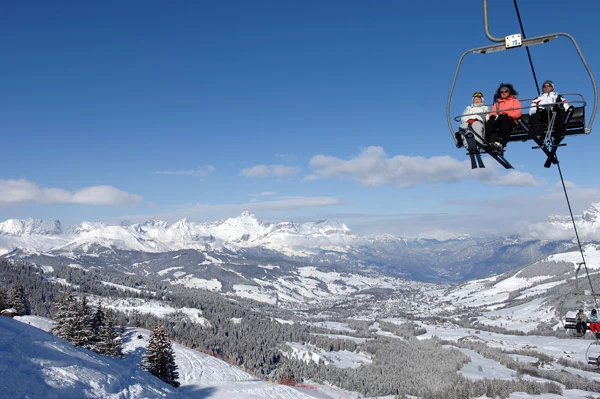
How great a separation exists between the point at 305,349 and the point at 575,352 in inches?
4843

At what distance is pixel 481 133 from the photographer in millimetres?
12656

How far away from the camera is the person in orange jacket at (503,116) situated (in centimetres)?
1237

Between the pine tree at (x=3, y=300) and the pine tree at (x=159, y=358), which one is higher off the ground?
the pine tree at (x=3, y=300)

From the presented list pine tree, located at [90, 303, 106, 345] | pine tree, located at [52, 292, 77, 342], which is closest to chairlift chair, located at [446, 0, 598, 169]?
pine tree, located at [52, 292, 77, 342]

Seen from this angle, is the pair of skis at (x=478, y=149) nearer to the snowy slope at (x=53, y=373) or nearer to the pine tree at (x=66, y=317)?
the snowy slope at (x=53, y=373)

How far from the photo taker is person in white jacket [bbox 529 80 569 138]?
37.7ft

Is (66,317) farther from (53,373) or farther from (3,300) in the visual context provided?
(53,373)

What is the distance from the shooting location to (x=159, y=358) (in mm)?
54750

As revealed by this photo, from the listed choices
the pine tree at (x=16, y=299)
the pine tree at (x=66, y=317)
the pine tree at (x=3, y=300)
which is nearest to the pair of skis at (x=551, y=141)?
the pine tree at (x=66, y=317)

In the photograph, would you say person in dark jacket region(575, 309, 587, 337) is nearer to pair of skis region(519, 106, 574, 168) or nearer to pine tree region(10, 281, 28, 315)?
Result: pair of skis region(519, 106, 574, 168)

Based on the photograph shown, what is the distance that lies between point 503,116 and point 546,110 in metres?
1.10

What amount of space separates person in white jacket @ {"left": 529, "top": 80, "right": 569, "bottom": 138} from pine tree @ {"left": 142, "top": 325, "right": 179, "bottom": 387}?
177 feet

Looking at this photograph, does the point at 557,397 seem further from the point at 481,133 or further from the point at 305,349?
the point at 481,133

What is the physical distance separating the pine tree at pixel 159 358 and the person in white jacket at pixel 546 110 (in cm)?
5402
